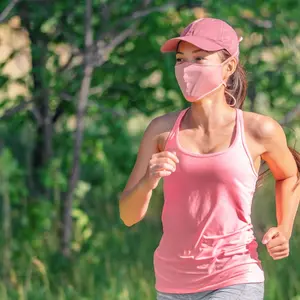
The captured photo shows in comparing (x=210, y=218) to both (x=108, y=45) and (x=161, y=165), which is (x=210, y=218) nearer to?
(x=161, y=165)

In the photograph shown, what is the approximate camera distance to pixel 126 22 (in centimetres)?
619

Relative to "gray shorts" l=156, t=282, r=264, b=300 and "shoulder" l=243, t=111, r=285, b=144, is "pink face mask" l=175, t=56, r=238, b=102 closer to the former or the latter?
"shoulder" l=243, t=111, r=285, b=144

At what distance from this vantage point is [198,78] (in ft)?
10.8

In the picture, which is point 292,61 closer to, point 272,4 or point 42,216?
point 272,4

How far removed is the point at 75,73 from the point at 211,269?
3.42m

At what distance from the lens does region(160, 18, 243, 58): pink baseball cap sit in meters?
3.24

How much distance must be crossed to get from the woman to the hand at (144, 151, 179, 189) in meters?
0.02

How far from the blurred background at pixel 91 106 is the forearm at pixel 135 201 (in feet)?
8.04

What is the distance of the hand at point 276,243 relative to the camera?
3.38 m

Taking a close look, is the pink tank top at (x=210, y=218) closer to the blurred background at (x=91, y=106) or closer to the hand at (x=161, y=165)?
the hand at (x=161, y=165)

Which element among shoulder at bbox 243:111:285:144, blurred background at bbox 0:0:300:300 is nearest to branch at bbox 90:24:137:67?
blurred background at bbox 0:0:300:300

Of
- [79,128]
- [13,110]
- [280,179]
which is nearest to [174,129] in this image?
[280,179]

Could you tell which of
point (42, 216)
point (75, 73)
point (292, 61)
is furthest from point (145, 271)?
point (292, 61)

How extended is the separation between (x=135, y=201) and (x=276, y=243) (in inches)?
20.5
